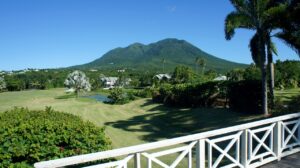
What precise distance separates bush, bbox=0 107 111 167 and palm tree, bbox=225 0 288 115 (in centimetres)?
1367

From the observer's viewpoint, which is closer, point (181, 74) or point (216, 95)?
point (216, 95)

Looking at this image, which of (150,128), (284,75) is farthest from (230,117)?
(284,75)

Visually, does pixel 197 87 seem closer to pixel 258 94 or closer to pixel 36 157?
pixel 258 94

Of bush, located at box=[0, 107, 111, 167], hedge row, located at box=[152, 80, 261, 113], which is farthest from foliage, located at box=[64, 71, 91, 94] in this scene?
bush, located at box=[0, 107, 111, 167]

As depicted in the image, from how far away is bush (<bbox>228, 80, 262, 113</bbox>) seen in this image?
1934 cm

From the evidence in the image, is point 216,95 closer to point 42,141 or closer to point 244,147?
point 244,147

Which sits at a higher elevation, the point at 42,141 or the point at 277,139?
the point at 42,141

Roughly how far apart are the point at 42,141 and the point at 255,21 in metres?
15.7

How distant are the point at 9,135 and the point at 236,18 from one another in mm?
15761

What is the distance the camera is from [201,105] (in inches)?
960

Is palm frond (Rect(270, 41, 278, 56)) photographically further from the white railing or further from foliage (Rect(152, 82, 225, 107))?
the white railing

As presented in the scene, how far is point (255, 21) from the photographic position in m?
18.8

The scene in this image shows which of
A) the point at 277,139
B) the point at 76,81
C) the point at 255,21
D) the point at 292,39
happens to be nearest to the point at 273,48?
the point at 292,39

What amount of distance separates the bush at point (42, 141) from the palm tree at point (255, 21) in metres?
13.7
